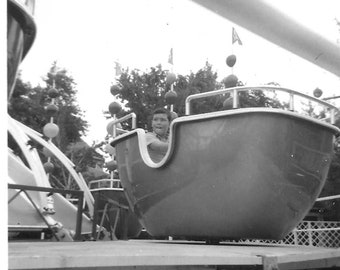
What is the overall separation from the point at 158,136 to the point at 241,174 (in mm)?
1072

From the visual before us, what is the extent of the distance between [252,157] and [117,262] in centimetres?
152

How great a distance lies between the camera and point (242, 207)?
253 cm

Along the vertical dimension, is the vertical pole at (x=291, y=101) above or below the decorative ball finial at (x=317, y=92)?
below

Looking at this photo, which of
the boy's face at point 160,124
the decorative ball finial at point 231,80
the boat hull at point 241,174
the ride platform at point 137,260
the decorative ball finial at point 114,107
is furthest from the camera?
the decorative ball finial at point 114,107

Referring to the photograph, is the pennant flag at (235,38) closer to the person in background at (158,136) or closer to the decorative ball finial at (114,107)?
the person in background at (158,136)

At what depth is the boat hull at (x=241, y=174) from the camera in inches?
98.3

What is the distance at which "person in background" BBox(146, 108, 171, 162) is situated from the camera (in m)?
3.12

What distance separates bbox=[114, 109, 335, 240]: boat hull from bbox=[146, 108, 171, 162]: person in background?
29 centimetres

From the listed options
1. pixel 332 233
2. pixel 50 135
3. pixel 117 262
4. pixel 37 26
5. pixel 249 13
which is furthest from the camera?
pixel 332 233

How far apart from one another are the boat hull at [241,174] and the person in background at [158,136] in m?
0.29

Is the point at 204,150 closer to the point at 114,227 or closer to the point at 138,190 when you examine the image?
the point at 138,190

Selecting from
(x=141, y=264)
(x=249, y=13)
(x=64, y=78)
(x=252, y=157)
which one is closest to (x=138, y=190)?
(x=252, y=157)

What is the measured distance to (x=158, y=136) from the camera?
344 centimetres

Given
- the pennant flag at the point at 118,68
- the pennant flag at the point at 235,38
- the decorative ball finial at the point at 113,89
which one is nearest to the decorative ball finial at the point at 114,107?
the decorative ball finial at the point at 113,89
